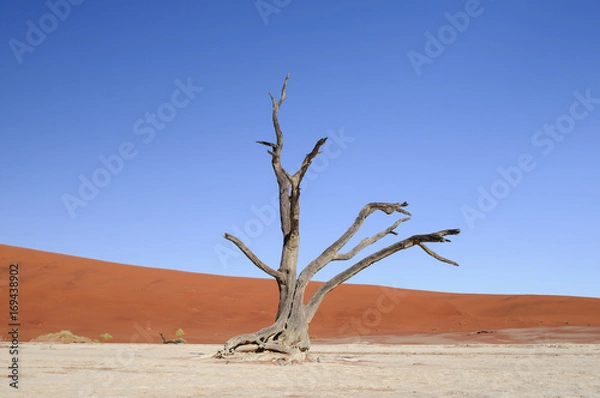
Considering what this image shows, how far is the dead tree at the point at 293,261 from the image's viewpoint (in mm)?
14477

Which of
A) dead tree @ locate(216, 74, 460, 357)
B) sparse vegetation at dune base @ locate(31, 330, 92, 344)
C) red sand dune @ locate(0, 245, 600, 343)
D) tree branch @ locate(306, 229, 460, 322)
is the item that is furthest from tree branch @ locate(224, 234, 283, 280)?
red sand dune @ locate(0, 245, 600, 343)

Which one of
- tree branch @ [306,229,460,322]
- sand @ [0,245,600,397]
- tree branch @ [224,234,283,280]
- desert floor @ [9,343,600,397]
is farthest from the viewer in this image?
tree branch @ [306,229,460,322]

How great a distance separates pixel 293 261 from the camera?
15055 mm

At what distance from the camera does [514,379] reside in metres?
9.93

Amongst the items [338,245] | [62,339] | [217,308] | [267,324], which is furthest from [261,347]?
[217,308]

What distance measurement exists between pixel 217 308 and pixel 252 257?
24.1 m

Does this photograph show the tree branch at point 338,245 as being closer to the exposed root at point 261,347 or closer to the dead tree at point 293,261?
the dead tree at point 293,261

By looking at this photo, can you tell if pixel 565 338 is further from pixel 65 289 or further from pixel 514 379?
pixel 65 289

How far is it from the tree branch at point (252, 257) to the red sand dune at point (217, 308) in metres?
12.3

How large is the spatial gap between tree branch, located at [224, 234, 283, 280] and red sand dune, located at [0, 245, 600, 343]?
1232 centimetres

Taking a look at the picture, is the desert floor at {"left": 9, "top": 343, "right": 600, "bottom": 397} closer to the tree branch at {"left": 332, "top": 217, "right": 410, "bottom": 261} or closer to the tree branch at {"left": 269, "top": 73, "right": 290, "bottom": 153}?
the tree branch at {"left": 332, "top": 217, "right": 410, "bottom": 261}

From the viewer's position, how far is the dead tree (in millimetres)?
14477

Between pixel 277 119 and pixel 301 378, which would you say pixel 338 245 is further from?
pixel 301 378

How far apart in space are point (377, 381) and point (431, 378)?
1.06m
